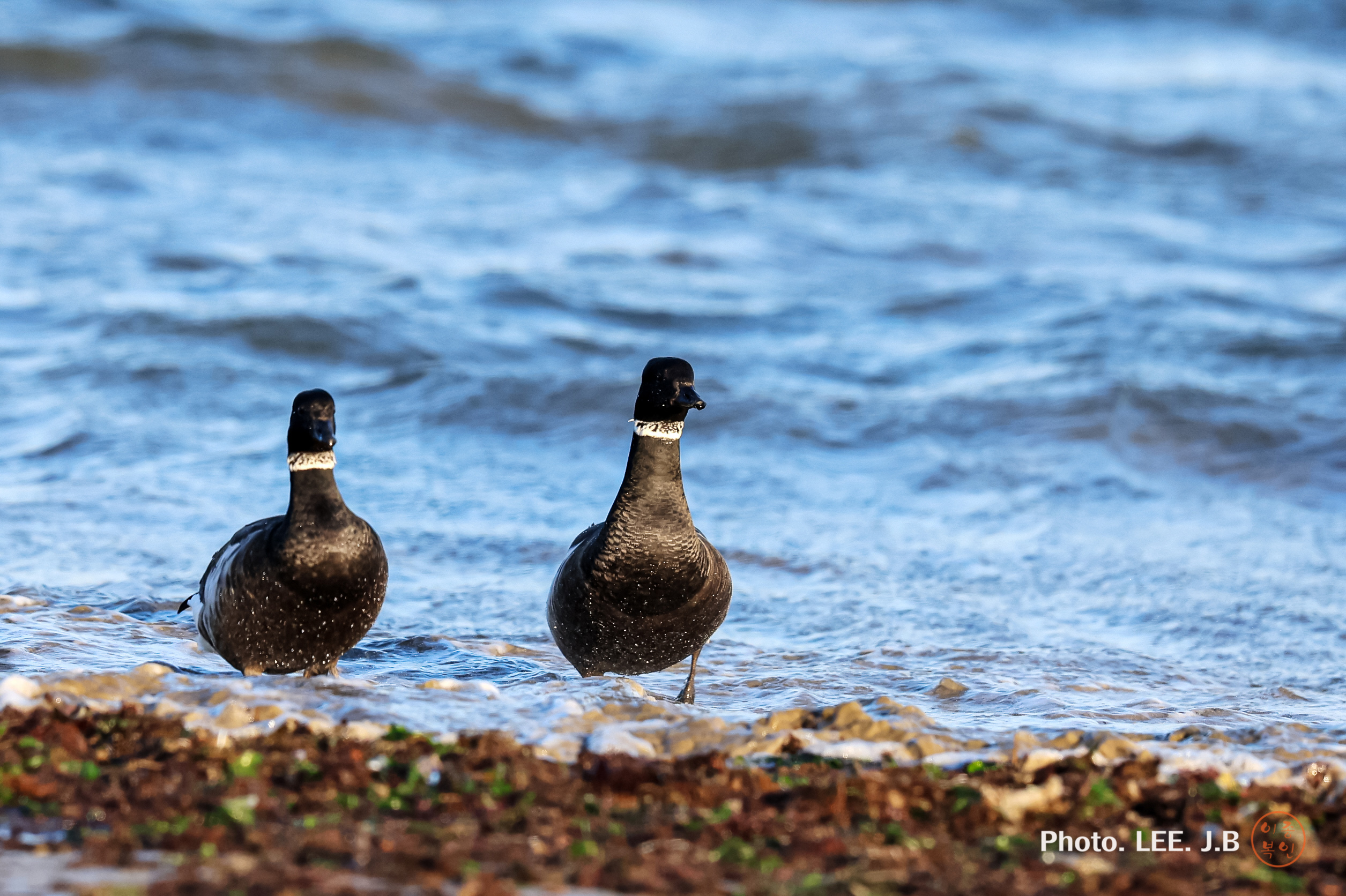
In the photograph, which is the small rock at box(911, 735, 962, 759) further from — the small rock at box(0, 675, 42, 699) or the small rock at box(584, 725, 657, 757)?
the small rock at box(0, 675, 42, 699)

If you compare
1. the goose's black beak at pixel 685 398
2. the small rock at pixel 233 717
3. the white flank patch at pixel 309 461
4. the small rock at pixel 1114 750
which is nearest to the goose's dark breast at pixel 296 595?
the white flank patch at pixel 309 461

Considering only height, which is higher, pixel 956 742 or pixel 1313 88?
pixel 1313 88

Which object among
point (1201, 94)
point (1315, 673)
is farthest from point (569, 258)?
point (1201, 94)

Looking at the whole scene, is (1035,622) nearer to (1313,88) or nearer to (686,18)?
(1313,88)

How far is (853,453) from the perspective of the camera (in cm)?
1265

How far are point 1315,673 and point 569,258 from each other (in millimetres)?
12194

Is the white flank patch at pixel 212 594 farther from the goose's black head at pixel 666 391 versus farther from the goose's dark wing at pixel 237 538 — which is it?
the goose's black head at pixel 666 391

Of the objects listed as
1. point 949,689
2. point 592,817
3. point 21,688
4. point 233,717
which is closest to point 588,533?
point 949,689

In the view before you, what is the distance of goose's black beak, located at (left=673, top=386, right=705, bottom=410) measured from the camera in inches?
256

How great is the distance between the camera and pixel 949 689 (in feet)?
23.9

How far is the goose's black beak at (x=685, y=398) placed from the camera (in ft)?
21.3

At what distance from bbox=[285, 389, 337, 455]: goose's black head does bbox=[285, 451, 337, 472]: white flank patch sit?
1 centimetres

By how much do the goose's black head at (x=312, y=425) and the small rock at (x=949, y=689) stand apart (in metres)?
3.37

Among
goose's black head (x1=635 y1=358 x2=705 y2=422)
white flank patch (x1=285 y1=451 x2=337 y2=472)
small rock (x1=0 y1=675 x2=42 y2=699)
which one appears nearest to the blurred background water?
small rock (x1=0 y1=675 x2=42 y2=699)
